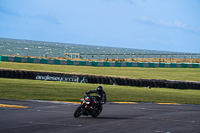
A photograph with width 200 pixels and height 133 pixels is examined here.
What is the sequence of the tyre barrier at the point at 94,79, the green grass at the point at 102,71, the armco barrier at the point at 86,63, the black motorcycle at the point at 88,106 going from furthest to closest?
the armco barrier at the point at 86,63 < the green grass at the point at 102,71 < the tyre barrier at the point at 94,79 < the black motorcycle at the point at 88,106

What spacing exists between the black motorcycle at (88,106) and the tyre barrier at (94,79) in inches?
638

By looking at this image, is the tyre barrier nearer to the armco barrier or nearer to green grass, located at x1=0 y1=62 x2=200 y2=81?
green grass, located at x1=0 y1=62 x2=200 y2=81

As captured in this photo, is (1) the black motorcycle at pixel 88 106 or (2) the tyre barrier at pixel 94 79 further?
(2) the tyre barrier at pixel 94 79

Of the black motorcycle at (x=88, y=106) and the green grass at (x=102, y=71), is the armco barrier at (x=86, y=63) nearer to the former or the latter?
the green grass at (x=102, y=71)

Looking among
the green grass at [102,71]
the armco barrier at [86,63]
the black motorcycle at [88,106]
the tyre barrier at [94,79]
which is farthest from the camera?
the armco barrier at [86,63]

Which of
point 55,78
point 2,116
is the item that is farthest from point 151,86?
point 2,116

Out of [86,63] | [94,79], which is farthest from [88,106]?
[86,63]

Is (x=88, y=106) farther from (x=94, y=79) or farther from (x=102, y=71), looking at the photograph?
(x=102, y=71)

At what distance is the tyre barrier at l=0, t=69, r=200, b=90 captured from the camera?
1045 inches

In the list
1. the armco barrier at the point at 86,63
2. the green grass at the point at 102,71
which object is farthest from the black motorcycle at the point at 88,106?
the armco barrier at the point at 86,63

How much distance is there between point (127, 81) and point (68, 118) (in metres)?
18.1

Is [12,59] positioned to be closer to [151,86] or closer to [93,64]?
[93,64]

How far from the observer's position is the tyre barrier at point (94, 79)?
26547mm

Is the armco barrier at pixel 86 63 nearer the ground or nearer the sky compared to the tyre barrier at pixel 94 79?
nearer the sky
